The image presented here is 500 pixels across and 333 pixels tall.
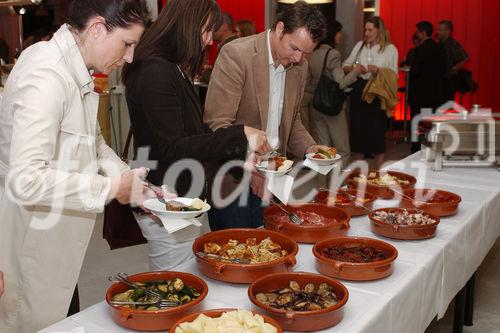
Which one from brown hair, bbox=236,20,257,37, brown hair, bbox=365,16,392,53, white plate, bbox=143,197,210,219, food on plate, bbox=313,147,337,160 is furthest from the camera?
brown hair, bbox=236,20,257,37

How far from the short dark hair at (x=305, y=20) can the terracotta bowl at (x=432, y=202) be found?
25.6 inches

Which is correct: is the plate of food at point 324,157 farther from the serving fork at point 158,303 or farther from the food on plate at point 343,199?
the serving fork at point 158,303

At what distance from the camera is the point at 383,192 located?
7.06 feet

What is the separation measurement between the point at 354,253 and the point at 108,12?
830 mm

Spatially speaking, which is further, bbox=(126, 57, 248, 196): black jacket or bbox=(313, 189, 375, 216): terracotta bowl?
bbox=(313, 189, 375, 216): terracotta bowl

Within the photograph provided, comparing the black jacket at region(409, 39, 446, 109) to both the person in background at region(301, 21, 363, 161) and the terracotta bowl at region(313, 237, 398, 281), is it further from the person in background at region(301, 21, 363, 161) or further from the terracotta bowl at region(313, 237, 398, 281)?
the terracotta bowl at region(313, 237, 398, 281)

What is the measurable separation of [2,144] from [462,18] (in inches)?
285

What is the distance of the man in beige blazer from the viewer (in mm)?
1955

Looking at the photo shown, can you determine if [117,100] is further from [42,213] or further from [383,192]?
[42,213]

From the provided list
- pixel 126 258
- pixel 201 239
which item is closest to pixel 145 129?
pixel 201 239

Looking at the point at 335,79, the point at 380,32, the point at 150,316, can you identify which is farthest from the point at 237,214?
the point at 380,32

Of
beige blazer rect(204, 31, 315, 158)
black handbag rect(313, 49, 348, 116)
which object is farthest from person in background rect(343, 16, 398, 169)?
beige blazer rect(204, 31, 315, 158)

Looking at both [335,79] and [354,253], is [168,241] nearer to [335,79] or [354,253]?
[354,253]

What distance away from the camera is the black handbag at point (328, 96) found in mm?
4379
